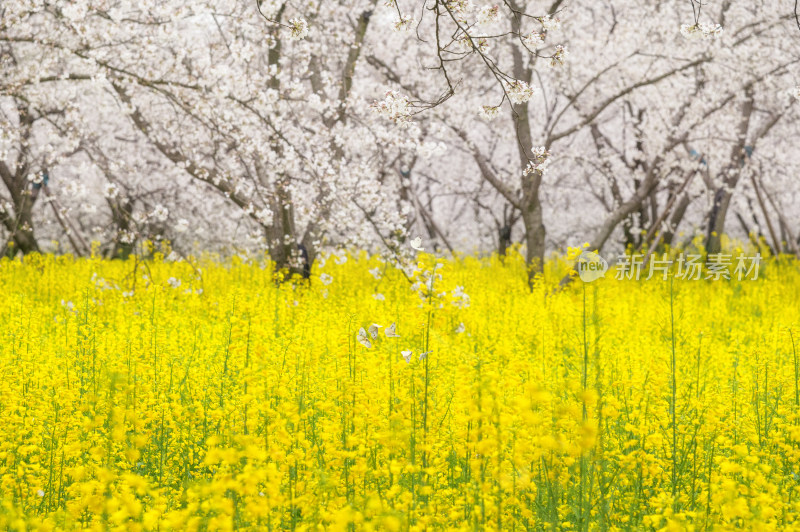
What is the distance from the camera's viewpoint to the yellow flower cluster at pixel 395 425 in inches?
105

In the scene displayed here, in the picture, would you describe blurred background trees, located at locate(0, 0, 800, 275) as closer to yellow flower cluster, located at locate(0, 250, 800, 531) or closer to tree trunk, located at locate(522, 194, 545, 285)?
tree trunk, located at locate(522, 194, 545, 285)

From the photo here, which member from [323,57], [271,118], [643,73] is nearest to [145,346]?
[271,118]

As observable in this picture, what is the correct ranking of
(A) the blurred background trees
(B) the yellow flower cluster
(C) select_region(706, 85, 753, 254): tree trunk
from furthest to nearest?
(C) select_region(706, 85, 753, 254): tree trunk < (A) the blurred background trees < (B) the yellow flower cluster

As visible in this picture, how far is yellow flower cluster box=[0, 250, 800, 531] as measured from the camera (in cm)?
266

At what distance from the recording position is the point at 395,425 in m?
2.84

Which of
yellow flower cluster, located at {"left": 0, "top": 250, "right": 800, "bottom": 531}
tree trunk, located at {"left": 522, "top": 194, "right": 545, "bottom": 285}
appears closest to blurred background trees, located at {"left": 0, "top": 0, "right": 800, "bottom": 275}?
tree trunk, located at {"left": 522, "top": 194, "right": 545, "bottom": 285}

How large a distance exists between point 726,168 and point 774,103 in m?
1.68

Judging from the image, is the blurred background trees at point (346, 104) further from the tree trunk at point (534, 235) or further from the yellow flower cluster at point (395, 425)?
the yellow flower cluster at point (395, 425)

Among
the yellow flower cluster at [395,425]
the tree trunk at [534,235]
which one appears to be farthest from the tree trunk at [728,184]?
the yellow flower cluster at [395,425]

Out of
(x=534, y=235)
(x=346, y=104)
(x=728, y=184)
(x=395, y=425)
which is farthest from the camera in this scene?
(x=728, y=184)

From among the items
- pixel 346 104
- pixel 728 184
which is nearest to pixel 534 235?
pixel 346 104

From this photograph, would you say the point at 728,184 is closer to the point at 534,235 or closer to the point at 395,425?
the point at 534,235

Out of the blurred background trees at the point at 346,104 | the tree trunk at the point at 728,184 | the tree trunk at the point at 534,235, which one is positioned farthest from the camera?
the tree trunk at the point at 728,184

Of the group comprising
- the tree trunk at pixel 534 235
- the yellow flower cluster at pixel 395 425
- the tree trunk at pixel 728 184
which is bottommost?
the yellow flower cluster at pixel 395 425
